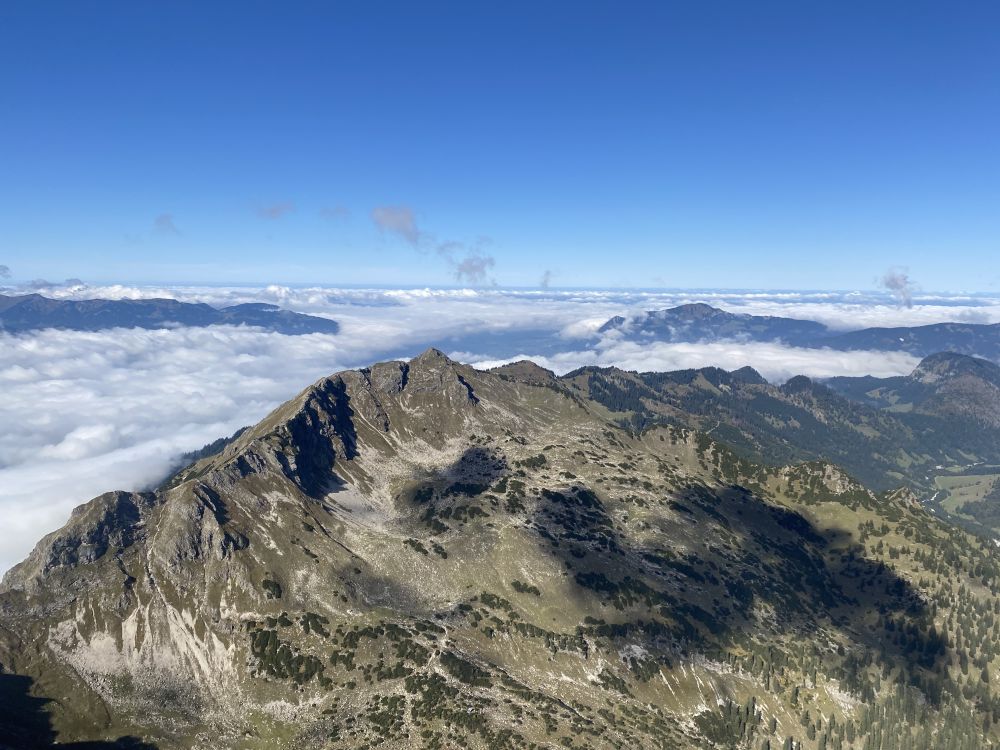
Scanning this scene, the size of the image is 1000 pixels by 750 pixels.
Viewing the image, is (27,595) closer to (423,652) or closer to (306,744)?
(306,744)

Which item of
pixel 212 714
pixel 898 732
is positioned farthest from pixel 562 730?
pixel 898 732

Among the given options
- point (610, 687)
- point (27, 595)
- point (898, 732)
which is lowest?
point (898, 732)

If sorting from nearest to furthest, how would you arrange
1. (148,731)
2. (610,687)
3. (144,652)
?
(148,731) → (144,652) → (610,687)

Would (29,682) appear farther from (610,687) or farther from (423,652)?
(610,687)

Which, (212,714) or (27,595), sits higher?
(27,595)

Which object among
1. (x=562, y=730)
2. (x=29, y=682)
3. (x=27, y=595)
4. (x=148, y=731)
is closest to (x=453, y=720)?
(x=562, y=730)

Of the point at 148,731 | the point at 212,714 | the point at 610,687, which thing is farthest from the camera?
the point at 610,687

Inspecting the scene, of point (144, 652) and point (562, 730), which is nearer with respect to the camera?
point (562, 730)
